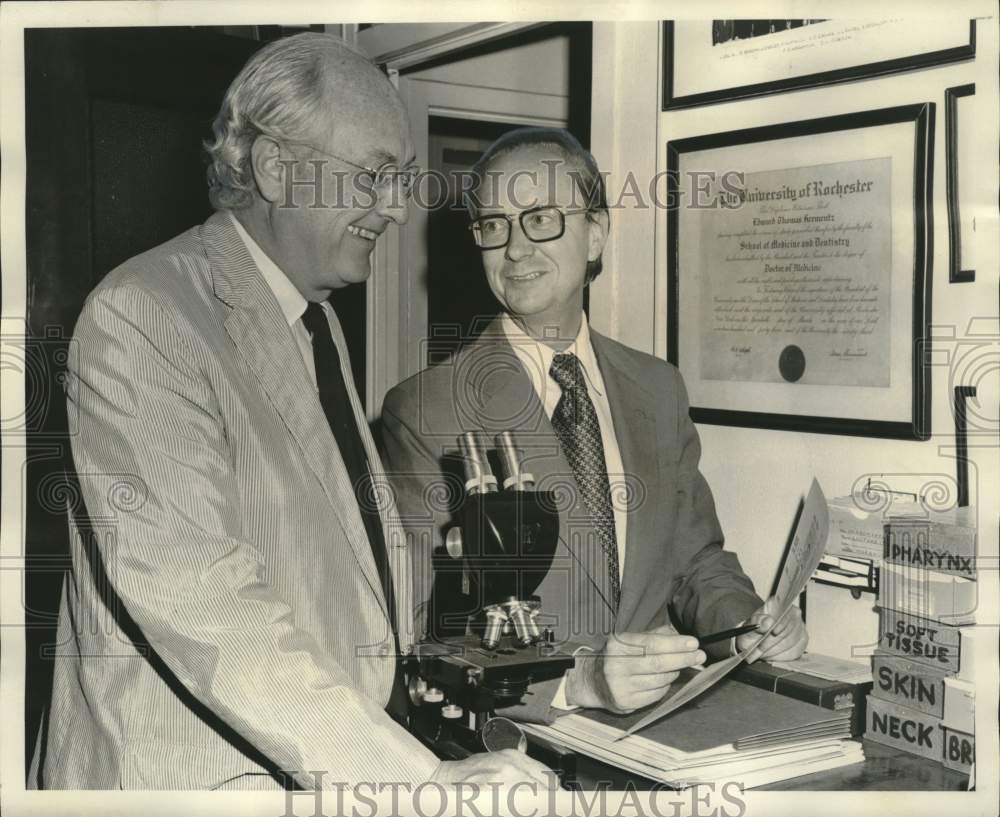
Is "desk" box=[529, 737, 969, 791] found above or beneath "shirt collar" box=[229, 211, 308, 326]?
beneath

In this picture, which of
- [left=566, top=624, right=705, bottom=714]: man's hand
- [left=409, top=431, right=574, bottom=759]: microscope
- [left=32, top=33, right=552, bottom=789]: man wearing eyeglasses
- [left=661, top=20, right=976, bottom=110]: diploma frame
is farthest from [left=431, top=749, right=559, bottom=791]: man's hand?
[left=661, top=20, right=976, bottom=110]: diploma frame

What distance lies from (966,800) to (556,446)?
2.79 feet

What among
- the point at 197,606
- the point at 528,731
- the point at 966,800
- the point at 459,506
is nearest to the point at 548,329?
the point at 459,506

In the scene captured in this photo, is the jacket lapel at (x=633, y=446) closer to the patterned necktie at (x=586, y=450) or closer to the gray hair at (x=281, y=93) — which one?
the patterned necktie at (x=586, y=450)

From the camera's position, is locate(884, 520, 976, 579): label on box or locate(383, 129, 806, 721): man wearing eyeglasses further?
locate(383, 129, 806, 721): man wearing eyeglasses

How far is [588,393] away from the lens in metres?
1.74

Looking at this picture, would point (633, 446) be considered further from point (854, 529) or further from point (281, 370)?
point (281, 370)

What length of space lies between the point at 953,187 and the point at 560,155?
648mm

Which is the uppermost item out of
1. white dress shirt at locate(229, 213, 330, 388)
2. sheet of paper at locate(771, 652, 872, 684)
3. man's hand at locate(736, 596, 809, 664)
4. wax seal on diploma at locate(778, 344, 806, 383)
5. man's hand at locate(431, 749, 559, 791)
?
white dress shirt at locate(229, 213, 330, 388)

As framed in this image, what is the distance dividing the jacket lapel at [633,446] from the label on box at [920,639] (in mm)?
401

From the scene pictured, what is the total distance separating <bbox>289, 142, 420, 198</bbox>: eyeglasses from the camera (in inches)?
58.9

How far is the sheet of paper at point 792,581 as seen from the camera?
1.37 metres

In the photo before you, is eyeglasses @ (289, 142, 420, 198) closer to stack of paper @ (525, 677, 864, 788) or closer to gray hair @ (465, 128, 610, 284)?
gray hair @ (465, 128, 610, 284)

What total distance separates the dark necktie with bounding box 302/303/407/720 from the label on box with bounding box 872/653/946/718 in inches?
29.7
